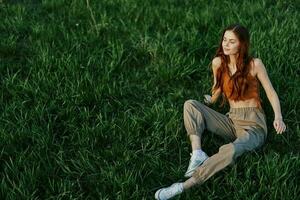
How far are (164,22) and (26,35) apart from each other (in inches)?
62.0

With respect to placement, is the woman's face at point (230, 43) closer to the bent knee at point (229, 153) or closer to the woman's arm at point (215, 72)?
the woman's arm at point (215, 72)

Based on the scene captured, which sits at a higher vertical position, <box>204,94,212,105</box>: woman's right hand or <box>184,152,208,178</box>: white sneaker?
<box>204,94,212,105</box>: woman's right hand

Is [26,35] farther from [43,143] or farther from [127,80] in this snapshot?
[43,143]

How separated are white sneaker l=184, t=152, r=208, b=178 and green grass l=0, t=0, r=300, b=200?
0.23 feet

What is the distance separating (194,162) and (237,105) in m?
0.72

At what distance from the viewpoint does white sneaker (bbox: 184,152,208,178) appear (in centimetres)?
391

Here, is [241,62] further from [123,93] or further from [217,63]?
[123,93]

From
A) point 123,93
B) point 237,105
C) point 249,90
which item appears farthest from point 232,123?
point 123,93

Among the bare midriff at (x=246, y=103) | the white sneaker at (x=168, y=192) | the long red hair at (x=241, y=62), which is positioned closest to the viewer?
the white sneaker at (x=168, y=192)

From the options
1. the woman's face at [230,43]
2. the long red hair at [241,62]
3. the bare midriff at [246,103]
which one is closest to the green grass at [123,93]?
the bare midriff at [246,103]

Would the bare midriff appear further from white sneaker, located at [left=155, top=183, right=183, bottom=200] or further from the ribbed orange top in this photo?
white sneaker, located at [left=155, top=183, right=183, bottom=200]

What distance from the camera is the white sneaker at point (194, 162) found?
154 inches

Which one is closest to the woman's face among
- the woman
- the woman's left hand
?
the woman

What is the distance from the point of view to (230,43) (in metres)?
4.24
